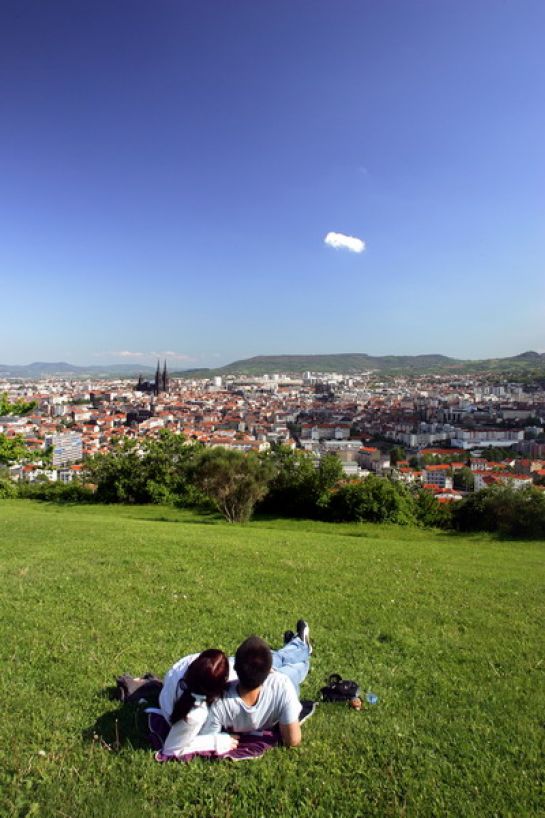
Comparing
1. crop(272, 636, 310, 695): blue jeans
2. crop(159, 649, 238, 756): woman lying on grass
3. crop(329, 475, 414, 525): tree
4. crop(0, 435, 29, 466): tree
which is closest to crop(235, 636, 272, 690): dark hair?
crop(159, 649, 238, 756): woman lying on grass

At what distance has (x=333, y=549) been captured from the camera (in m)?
10.6

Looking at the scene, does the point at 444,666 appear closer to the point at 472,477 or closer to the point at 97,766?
the point at 97,766

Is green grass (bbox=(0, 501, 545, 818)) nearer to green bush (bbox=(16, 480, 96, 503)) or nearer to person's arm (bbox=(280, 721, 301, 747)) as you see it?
person's arm (bbox=(280, 721, 301, 747))

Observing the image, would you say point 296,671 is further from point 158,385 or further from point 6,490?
point 158,385

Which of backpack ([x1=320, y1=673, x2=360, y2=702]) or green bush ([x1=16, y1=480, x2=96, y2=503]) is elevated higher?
backpack ([x1=320, y1=673, x2=360, y2=702])

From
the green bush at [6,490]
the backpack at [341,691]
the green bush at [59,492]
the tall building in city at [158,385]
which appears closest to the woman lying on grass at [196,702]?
the backpack at [341,691]

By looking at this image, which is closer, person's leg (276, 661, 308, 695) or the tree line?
person's leg (276, 661, 308, 695)

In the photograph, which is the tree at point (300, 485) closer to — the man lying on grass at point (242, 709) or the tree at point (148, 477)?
the tree at point (148, 477)

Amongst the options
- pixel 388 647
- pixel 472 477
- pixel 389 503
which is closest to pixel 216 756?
pixel 388 647

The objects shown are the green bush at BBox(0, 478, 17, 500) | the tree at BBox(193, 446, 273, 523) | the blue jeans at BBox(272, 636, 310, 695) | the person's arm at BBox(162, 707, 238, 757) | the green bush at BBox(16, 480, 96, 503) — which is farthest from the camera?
the green bush at BBox(0, 478, 17, 500)

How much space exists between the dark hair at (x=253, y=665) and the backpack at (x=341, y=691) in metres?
0.91

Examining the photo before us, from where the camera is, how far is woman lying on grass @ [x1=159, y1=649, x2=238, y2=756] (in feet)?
9.96

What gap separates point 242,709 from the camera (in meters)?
3.16

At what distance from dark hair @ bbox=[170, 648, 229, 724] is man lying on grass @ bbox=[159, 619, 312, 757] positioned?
0.02 m
